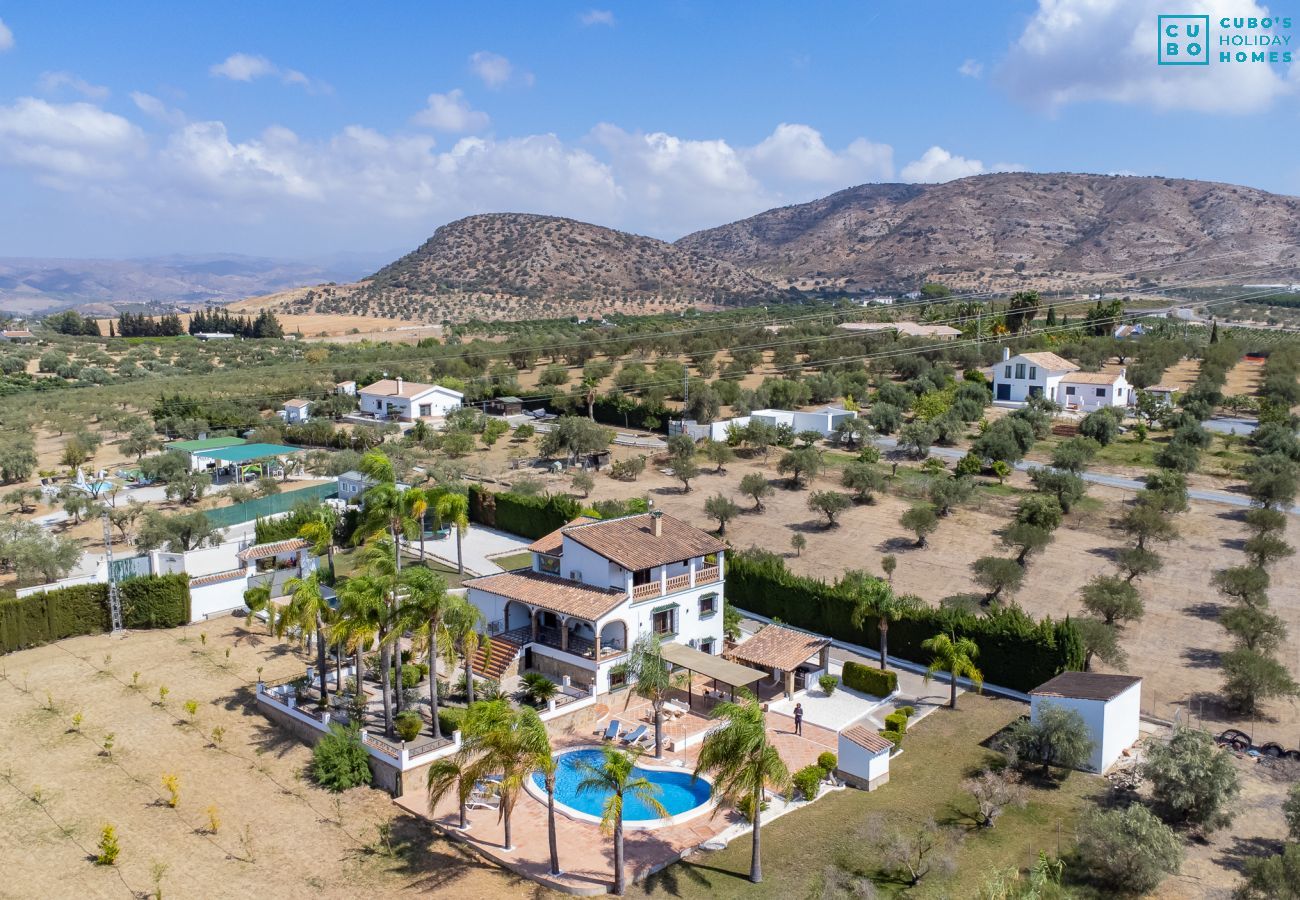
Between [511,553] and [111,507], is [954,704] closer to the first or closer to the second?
[511,553]

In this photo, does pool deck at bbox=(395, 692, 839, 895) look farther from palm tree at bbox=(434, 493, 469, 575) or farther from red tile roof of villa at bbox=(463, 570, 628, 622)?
palm tree at bbox=(434, 493, 469, 575)

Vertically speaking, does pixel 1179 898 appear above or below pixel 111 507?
below

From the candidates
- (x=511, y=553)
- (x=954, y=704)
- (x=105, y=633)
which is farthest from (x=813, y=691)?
(x=105, y=633)

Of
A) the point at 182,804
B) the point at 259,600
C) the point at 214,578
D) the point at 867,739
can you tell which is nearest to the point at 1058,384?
the point at 867,739

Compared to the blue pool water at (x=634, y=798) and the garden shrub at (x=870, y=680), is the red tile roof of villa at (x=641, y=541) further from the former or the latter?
the blue pool water at (x=634, y=798)

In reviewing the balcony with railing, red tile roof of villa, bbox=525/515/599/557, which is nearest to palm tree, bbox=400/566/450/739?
the balcony with railing
